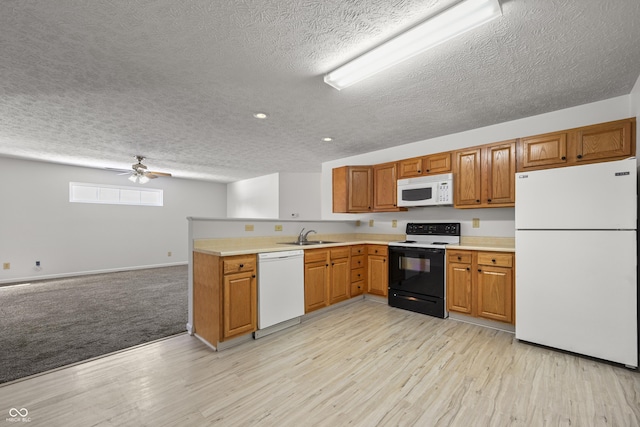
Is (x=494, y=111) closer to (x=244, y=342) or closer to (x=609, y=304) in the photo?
(x=609, y=304)

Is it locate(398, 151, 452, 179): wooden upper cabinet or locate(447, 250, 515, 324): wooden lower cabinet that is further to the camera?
locate(398, 151, 452, 179): wooden upper cabinet

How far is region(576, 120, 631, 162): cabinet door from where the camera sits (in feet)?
8.26

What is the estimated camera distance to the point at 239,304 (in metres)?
2.71

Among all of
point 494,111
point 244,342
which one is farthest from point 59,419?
point 494,111

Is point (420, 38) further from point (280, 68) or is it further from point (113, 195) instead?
point (113, 195)

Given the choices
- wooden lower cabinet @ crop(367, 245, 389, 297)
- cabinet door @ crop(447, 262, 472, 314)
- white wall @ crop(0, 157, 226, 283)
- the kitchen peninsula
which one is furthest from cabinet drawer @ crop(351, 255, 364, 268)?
white wall @ crop(0, 157, 226, 283)

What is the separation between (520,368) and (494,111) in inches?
102

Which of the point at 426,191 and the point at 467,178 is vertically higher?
the point at 467,178

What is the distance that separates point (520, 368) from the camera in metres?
2.27

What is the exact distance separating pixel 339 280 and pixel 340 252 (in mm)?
387

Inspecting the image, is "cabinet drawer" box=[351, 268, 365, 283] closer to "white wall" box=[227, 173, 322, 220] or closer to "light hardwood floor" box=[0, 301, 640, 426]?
"light hardwood floor" box=[0, 301, 640, 426]

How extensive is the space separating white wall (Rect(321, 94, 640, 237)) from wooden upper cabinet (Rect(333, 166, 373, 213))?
15.4 inches

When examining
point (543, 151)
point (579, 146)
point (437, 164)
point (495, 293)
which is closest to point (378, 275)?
point (495, 293)

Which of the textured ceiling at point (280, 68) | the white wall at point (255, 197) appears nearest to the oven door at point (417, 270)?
the textured ceiling at point (280, 68)
